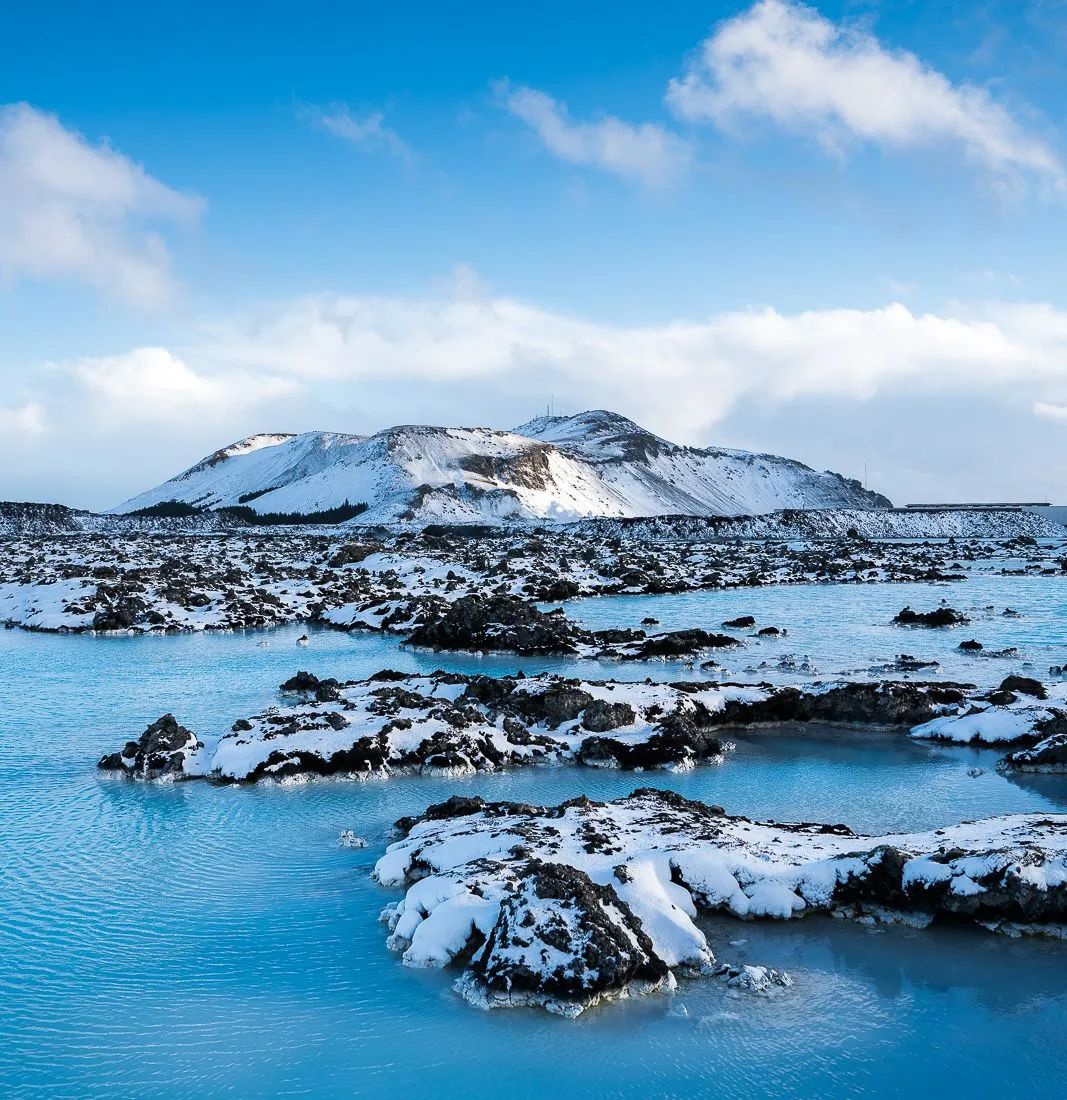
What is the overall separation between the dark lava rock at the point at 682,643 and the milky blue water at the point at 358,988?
1394cm

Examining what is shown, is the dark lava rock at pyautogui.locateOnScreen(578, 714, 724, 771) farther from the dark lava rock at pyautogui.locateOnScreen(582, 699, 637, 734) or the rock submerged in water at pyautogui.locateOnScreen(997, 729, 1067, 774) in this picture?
the rock submerged in water at pyautogui.locateOnScreen(997, 729, 1067, 774)

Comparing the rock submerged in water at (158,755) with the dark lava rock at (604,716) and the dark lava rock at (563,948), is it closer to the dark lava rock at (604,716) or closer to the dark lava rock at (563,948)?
the dark lava rock at (604,716)

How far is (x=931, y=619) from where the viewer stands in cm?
3741

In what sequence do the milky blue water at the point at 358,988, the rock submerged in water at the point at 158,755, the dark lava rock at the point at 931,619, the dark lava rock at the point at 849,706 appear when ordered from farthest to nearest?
the dark lava rock at the point at 931,619
the dark lava rock at the point at 849,706
the rock submerged in water at the point at 158,755
the milky blue water at the point at 358,988

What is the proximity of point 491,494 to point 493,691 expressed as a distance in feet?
379

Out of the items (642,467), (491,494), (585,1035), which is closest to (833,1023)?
(585,1035)

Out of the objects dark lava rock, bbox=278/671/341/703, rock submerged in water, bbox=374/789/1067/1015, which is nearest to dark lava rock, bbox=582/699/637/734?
rock submerged in water, bbox=374/789/1067/1015

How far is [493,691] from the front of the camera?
2152cm

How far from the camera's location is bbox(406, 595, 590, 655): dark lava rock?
1276 inches

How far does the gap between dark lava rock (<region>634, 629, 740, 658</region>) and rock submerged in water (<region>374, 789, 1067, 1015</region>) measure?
56.3 feet

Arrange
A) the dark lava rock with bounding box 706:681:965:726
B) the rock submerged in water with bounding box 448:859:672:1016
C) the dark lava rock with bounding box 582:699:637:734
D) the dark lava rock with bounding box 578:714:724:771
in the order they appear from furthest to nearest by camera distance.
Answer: the dark lava rock with bounding box 706:681:965:726 < the dark lava rock with bounding box 582:699:637:734 < the dark lava rock with bounding box 578:714:724:771 < the rock submerged in water with bounding box 448:859:672:1016

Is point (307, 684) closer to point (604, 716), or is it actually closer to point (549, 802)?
point (604, 716)

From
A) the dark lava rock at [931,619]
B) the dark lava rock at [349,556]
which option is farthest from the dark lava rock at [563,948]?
the dark lava rock at [349,556]

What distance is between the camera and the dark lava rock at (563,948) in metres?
9.02
